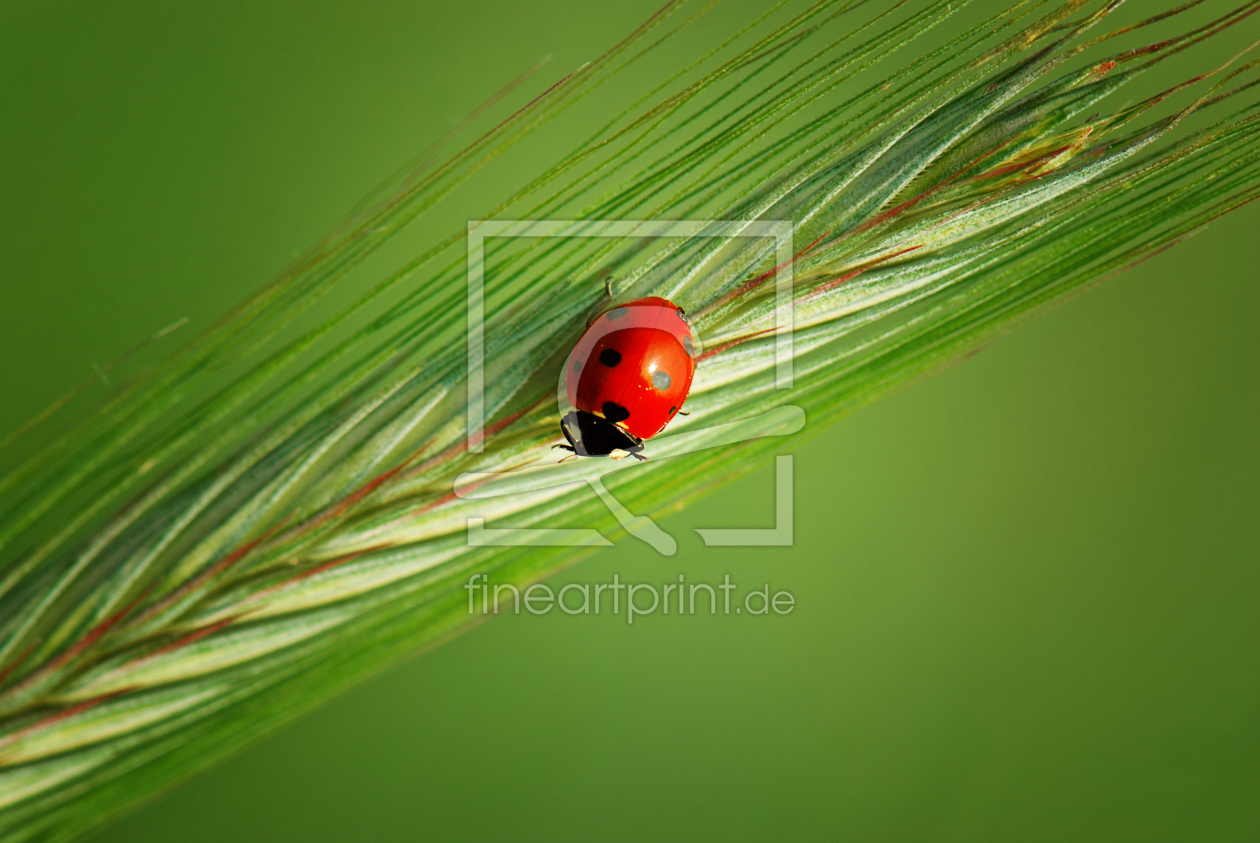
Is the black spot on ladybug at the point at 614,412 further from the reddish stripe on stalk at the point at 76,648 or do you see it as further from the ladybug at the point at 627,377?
the reddish stripe on stalk at the point at 76,648

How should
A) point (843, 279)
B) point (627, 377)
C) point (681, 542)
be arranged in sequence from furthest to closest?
1. point (681, 542)
2. point (627, 377)
3. point (843, 279)

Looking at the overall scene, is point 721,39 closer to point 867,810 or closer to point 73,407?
point 73,407

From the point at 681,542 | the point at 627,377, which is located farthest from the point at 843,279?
the point at 681,542

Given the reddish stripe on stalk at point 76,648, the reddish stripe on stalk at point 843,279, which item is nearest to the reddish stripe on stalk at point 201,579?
the reddish stripe on stalk at point 76,648

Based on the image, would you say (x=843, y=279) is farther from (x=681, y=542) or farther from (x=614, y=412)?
(x=681, y=542)

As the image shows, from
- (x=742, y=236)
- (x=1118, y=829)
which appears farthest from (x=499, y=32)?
(x=1118, y=829)

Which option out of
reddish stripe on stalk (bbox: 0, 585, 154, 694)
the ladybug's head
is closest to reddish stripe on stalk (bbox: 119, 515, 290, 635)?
reddish stripe on stalk (bbox: 0, 585, 154, 694)

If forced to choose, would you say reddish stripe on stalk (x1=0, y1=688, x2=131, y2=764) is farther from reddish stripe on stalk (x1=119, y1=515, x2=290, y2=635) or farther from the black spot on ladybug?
the black spot on ladybug
